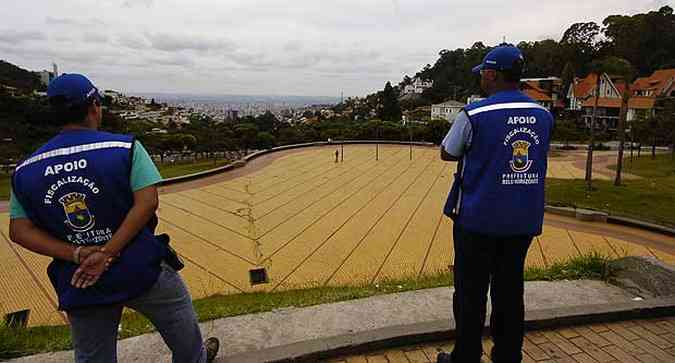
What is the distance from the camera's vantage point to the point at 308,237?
941 cm

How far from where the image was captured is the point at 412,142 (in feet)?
89.6

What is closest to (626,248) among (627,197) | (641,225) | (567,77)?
(641,225)

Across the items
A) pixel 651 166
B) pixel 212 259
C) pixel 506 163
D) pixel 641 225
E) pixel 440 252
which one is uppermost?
pixel 506 163

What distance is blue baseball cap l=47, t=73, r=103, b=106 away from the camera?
1367 mm

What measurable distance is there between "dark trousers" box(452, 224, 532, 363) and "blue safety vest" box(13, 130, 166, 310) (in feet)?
4.24

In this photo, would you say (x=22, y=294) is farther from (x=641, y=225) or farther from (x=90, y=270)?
(x=641, y=225)

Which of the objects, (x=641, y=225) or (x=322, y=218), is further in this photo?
(x=322, y=218)

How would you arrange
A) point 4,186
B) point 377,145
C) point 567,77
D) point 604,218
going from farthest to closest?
point 567,77 → point 377,145 → point 4,186 → point 604,218

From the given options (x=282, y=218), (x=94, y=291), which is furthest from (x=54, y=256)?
(x=282, y=218)

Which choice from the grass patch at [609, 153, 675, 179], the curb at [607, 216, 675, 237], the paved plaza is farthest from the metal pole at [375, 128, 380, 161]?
the curb at [607, 216, 675, 237]

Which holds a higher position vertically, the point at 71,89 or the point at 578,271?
the point at 71,89

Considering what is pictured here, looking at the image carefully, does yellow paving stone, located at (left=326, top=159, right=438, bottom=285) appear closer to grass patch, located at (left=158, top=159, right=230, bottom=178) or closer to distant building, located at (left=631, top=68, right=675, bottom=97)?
grass patch, located at (left=158, top=159, right=230, bottom=178)

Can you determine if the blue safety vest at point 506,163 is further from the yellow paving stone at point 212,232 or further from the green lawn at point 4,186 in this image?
the green lawn at point 4,186

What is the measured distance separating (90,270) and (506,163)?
63.2 inches
